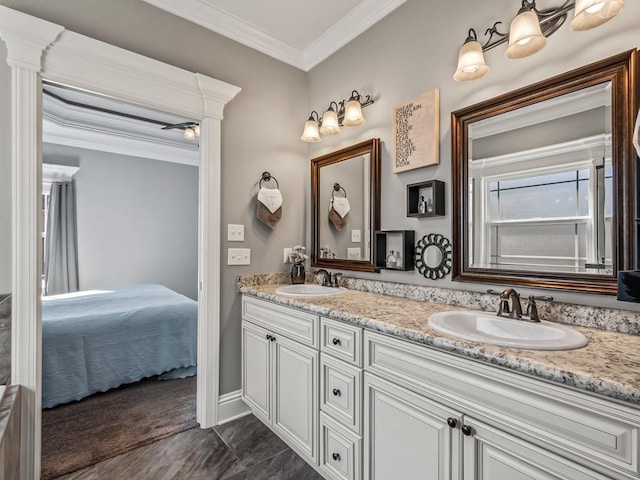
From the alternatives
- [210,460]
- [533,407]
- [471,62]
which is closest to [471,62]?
[471,62]

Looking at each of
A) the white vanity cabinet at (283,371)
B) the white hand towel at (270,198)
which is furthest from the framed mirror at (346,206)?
the white vanity cabinet at (283,371)

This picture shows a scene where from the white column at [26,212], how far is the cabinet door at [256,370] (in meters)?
1.06

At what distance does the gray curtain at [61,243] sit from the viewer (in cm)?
416

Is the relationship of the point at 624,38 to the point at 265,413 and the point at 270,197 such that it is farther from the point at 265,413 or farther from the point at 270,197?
the point at 265,413

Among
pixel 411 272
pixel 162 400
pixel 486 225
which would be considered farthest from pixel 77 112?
pixel 486 225

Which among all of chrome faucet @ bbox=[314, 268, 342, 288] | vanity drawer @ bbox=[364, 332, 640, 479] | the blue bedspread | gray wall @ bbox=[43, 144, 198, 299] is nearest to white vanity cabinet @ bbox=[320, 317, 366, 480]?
vanity drawer @ bbox=[364, 332, 640, 479]

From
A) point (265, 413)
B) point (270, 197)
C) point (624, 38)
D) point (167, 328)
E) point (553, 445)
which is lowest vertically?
point (265, 413)

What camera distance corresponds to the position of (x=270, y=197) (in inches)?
93.5

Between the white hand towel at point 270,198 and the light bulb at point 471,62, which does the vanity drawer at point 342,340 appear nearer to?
the white hand towel at point 270,198

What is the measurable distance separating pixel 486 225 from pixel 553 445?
961 millimetres

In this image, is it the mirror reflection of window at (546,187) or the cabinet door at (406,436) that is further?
the mirror reflection of window at (546,187)

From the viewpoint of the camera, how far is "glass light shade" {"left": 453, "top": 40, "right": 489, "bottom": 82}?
1.41 metres

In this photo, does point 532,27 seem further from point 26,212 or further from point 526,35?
point 26,212

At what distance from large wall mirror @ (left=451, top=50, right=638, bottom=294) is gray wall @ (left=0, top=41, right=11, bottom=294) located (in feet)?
7.09
